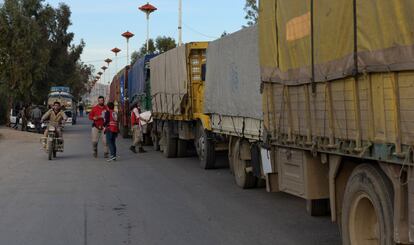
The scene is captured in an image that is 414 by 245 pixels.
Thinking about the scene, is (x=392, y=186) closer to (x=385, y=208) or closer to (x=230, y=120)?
(x=385, y=208)

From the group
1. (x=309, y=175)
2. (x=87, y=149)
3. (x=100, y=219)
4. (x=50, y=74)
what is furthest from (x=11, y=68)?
(x=309, y=175)

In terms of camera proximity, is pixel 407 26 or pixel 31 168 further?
pixel 31 168

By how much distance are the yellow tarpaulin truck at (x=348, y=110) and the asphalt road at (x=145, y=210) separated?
0.79m

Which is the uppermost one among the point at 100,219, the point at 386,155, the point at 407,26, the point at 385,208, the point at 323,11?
the point at 323,11

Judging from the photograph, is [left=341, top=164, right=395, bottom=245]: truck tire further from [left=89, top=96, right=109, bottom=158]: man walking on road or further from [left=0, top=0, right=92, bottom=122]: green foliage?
[left=0, top=0, right=92, bottom=122]: green foliage

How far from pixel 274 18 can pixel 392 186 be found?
3.77 meters

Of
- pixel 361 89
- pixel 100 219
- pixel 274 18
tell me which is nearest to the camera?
pixel 361 89

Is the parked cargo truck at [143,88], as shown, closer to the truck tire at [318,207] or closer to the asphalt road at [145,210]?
the asphalt road at [145,210]

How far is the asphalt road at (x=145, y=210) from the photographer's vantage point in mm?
7371

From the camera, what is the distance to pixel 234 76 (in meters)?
11.5

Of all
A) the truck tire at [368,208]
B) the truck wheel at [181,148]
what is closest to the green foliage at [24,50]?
the truck wheel at [181,148]

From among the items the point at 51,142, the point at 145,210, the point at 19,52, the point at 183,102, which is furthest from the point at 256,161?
the point at 19,52

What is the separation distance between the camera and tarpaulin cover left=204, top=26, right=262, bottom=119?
1005 cm

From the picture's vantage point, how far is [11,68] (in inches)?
1412
